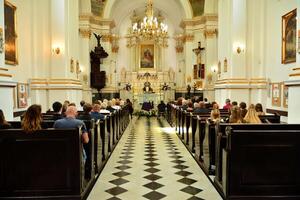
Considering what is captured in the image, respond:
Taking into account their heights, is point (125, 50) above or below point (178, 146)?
above

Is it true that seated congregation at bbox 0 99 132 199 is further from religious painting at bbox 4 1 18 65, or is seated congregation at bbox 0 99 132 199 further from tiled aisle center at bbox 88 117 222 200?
religious painting at bbox 4 1 18 65

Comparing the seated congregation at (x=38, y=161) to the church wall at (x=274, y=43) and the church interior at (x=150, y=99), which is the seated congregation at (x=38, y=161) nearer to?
the church interior at (x=150, y=99)

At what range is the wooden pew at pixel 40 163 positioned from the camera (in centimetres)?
402

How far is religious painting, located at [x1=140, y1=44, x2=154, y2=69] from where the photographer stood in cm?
2403

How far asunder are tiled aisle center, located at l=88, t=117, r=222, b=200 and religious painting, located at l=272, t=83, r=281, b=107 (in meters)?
3.52

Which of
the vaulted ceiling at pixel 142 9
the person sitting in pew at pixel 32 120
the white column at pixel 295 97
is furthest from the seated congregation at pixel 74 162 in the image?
the vaulted ceiling at pixel 142 9

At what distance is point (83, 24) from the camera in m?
18.2

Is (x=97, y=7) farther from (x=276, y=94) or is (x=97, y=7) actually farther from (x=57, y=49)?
(x=276, y=94)

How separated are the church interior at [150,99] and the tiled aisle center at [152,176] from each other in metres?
0.03

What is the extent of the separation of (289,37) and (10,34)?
875 centimetres

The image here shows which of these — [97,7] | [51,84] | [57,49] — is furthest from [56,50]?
[97,7]

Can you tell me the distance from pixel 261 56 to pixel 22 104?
337 inches

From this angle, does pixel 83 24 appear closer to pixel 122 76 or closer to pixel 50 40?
pixel 122 76

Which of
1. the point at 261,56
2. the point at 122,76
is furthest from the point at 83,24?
the point at 261,56
